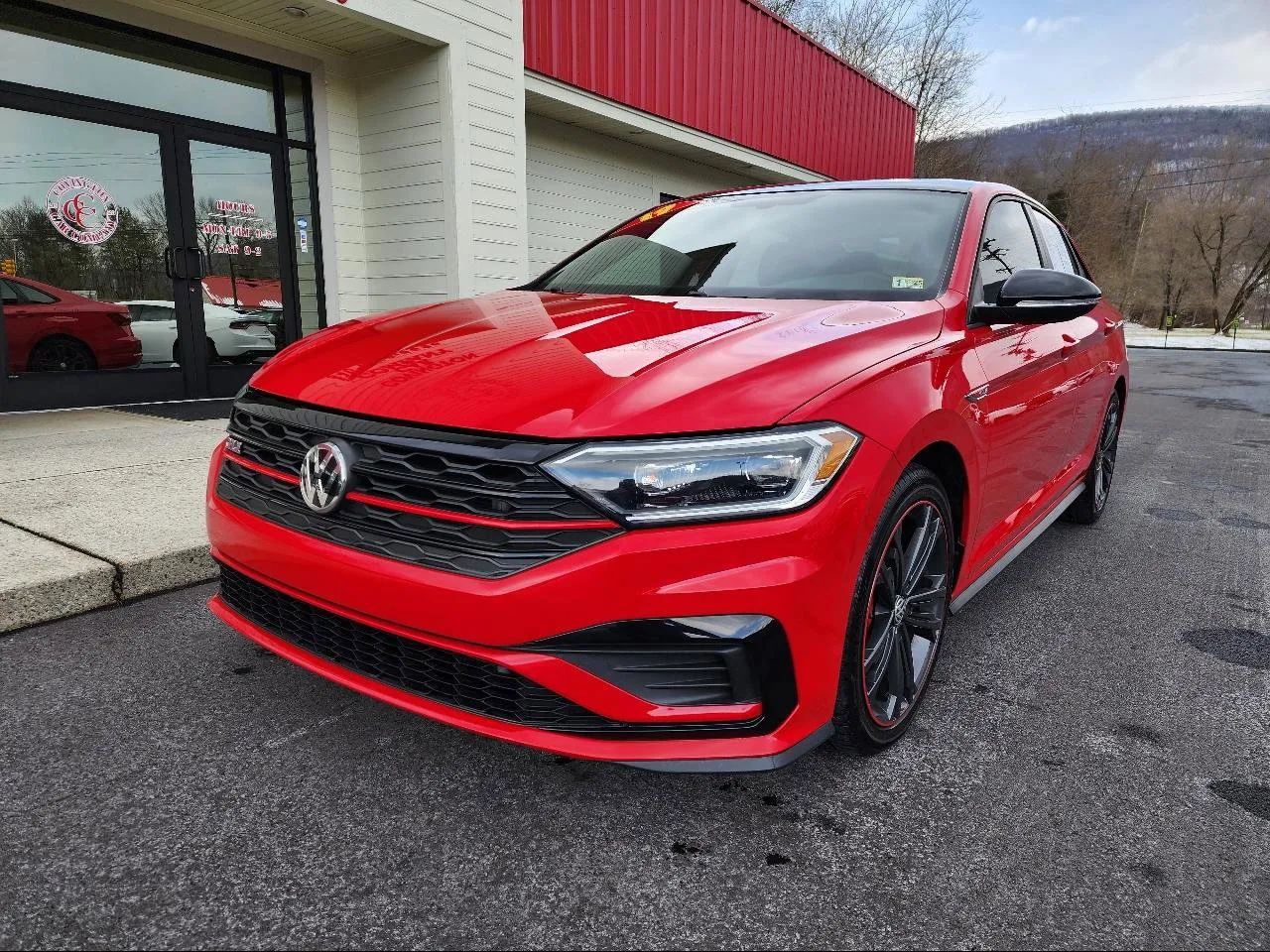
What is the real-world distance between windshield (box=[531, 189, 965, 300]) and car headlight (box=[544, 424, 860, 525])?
1023 millimetres

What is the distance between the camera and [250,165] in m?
7.36

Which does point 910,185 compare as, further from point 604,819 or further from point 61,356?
point 61,356

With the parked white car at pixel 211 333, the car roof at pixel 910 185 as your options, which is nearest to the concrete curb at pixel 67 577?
the car roof at pixel 910 185

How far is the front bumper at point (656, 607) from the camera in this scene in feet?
5.46

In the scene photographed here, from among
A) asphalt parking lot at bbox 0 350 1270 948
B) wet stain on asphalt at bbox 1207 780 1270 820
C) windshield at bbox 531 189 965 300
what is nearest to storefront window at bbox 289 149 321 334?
windshield at bbox 531 189 965 300

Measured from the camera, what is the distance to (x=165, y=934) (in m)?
1.56

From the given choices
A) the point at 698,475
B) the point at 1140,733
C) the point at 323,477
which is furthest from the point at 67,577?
the point at 1140,733

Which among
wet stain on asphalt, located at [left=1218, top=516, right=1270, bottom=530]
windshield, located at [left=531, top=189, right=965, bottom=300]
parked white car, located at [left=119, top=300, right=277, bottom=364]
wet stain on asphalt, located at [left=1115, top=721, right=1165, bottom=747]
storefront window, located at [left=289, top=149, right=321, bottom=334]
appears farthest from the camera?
storefront window, located at [left=289, top=149, right=321, bottom=334]

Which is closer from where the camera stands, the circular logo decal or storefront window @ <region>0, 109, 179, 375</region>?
storefront window @ <region>0, 109, 179, 375</region>

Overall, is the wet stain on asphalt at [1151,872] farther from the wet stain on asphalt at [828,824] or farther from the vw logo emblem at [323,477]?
the vw logo emblem at [323,477]

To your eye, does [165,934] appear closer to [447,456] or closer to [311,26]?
[447,456]

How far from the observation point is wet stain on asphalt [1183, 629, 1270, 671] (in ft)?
9.50

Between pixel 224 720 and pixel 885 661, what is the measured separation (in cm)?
178

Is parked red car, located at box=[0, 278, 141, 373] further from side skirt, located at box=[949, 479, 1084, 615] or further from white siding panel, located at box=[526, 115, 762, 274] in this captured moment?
side skirt, located at box=[949, 479, 1084, 615]
